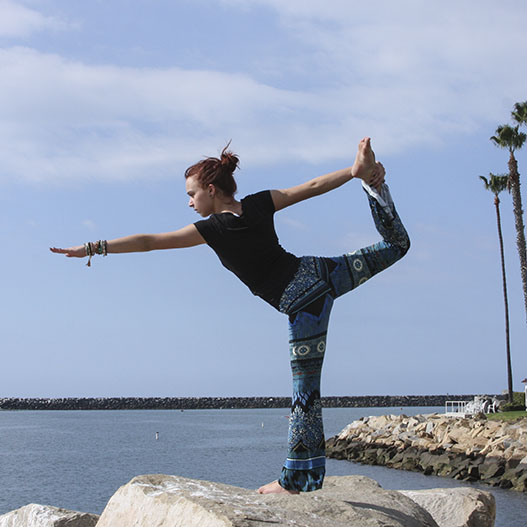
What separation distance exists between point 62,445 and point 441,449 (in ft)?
103

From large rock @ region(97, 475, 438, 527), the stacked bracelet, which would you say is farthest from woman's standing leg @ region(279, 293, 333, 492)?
the stacked bracelet

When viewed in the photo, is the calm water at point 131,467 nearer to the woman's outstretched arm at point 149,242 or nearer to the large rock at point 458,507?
the large rock at point 458,507

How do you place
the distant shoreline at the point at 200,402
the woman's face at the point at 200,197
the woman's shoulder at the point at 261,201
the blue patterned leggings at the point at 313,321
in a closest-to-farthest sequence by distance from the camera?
the blue patterned leggings at the point at 313,321 → the woman's shoulder at the point at 261,201 → the woman's face at the point at 200,197 → the distant shoreline at the point at 200,402

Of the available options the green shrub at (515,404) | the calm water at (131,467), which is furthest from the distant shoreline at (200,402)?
the green shrub at (515,404)

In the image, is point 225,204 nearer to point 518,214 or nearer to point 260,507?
point 260,507

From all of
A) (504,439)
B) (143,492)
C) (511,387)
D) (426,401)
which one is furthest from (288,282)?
(426,401)

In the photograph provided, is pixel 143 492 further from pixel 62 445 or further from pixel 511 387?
pixel 62 445

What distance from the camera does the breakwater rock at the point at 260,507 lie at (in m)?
4.70

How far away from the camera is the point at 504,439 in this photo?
1002 inches

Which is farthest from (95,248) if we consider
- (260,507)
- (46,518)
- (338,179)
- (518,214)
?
(518,214)

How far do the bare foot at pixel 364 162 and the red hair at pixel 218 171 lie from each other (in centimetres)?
86

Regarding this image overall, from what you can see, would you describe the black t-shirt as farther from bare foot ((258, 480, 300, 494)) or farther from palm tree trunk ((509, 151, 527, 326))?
palm tree trunk ((509, 151, 527, 326))

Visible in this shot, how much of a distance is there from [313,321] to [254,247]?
64 centimetres

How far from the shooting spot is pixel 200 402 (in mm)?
123500
